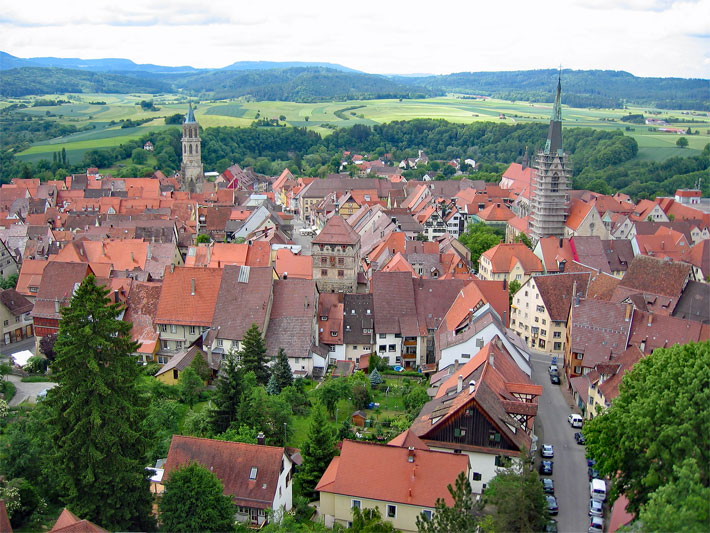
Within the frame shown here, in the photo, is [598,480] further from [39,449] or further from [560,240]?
[560,240]

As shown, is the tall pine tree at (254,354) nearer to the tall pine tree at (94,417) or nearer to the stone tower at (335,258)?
the stone tower at (335,258)

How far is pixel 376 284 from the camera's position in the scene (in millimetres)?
52312

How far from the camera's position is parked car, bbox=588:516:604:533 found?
2964 cm

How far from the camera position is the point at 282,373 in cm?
4469

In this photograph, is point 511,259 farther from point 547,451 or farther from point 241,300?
point 547,451

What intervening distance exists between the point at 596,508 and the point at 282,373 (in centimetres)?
2089

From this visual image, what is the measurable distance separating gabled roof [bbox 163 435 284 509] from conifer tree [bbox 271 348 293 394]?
1334 centimetres

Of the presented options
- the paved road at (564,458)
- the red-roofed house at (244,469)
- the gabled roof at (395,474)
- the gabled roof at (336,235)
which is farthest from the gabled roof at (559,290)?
the red-roofed house at (244,469)

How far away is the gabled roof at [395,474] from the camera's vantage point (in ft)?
91.9

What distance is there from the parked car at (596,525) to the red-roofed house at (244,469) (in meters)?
13.2

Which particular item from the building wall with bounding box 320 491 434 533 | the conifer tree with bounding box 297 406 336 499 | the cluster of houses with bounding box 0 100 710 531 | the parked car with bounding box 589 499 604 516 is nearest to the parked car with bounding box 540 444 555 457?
the cluster of houses with bounding box 0 100 710 531

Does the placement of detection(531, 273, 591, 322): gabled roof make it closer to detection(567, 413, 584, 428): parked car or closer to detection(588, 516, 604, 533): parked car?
detection(567, 413, 584, 428): parked car

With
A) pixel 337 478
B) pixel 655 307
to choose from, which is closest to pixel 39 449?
pixel 337 478

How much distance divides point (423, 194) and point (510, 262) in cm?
3551
